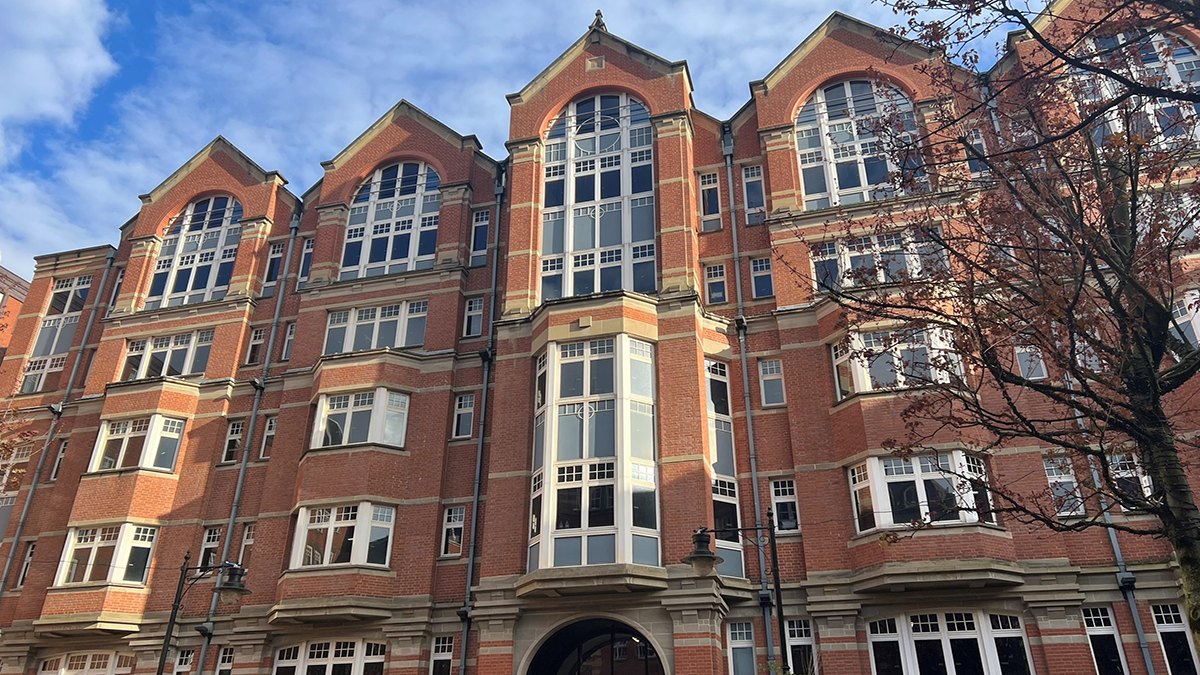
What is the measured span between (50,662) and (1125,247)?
28.4 m

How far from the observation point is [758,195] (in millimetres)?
26125

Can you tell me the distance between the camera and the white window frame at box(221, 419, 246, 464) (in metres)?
26.7

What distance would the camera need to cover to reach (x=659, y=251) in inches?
967

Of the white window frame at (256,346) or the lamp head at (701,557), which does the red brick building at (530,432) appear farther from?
the lamp head at (701,557)

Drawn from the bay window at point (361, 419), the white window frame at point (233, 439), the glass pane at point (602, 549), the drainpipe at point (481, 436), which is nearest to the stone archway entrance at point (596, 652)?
the glass pane at point (602, 549)

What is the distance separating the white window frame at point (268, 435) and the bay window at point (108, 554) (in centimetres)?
370

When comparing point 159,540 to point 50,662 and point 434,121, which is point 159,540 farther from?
point 434,121

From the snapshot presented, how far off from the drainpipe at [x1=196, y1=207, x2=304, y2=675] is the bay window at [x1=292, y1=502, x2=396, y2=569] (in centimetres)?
336

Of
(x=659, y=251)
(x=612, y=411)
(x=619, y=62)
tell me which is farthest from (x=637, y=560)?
(x=619, y=62)

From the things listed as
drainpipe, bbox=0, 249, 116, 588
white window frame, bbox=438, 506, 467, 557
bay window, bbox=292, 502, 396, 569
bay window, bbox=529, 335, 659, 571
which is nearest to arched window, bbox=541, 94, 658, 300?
bay window, bbox=529, 335, 659, 571

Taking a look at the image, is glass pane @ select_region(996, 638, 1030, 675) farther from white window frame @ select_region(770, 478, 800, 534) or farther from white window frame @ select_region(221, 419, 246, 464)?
white window frame @ select_region(221, 419, 246, 464)

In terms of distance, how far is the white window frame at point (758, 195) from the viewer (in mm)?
25625

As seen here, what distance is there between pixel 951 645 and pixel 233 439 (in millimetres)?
21517

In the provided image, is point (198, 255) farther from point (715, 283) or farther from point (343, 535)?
point (715, 283)
